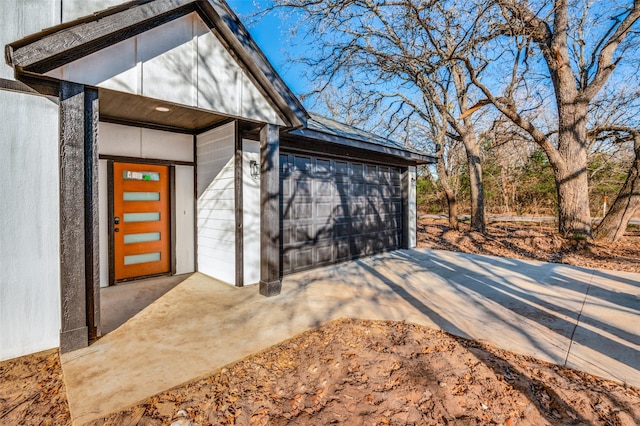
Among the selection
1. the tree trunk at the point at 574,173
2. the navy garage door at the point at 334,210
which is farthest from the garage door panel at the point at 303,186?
the tree trunk at the point at 574,173

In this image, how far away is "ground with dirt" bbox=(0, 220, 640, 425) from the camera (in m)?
2.08

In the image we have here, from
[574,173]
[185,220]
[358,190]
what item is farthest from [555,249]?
[185,220]

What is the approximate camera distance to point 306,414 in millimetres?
2127

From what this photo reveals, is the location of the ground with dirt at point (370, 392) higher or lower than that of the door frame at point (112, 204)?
lower

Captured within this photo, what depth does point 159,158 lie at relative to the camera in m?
5.39

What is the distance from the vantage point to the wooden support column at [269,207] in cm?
441

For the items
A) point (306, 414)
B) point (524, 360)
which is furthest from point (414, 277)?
point (306, 414)

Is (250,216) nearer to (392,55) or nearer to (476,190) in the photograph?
(392,55)

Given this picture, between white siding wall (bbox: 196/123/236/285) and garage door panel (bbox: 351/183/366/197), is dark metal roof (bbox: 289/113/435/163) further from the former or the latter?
white siding wall (bbox: 196/123/236/285)

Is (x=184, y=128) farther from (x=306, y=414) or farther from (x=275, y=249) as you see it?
(x=306, y=414)

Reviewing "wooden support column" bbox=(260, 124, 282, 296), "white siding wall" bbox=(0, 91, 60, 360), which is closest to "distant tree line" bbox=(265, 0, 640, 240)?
"wooden support column" bbox=(260, 124, 282, 296)

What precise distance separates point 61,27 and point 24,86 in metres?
0.72

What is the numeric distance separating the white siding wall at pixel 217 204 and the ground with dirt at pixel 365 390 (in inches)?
97.8

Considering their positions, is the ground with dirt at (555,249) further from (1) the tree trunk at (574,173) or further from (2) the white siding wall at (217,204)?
→ (2) the white siding wall at (217,204)
